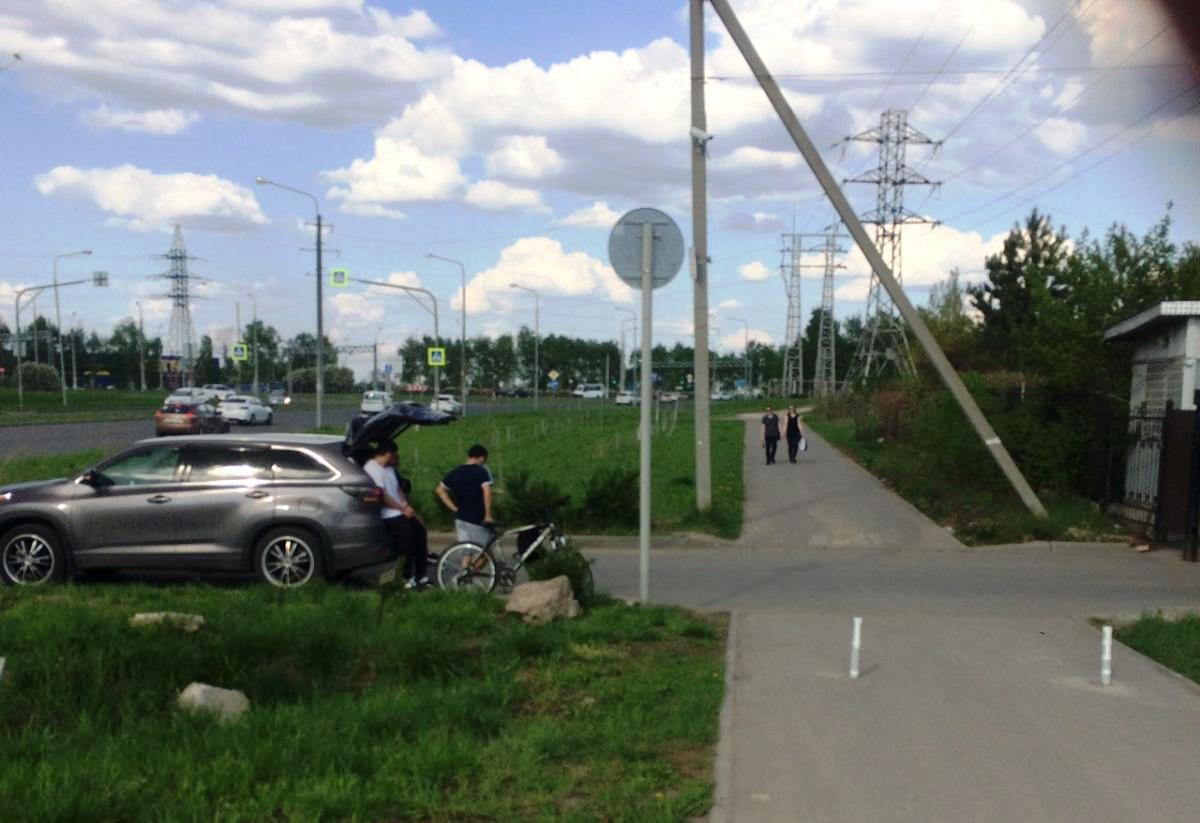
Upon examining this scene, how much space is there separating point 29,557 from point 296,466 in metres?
2.62

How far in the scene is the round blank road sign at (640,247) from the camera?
10.3 metres

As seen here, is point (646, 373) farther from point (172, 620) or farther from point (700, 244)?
point (700, 244)

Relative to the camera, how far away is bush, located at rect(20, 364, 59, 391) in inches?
3595

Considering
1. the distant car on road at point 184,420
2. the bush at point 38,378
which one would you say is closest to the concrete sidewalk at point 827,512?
the distant car on road at point 184,420

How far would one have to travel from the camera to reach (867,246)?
17750mm

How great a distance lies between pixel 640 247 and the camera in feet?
34.1

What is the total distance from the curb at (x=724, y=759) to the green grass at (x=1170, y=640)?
3374 mm

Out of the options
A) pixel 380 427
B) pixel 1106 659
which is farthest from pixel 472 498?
pixel 1106 659

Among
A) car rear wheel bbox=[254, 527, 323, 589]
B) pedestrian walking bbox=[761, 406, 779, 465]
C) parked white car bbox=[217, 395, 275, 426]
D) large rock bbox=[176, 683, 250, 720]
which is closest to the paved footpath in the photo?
large rock bbox=[176, 683, 250, 720]

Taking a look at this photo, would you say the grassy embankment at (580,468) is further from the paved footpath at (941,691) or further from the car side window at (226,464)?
the car side window at (226,464)

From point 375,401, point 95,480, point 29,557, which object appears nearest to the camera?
point 29,557

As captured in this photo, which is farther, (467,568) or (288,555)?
(288,555)

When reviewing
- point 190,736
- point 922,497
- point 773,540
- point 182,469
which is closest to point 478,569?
point 182,469

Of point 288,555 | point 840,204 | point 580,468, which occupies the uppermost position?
point 840,204
